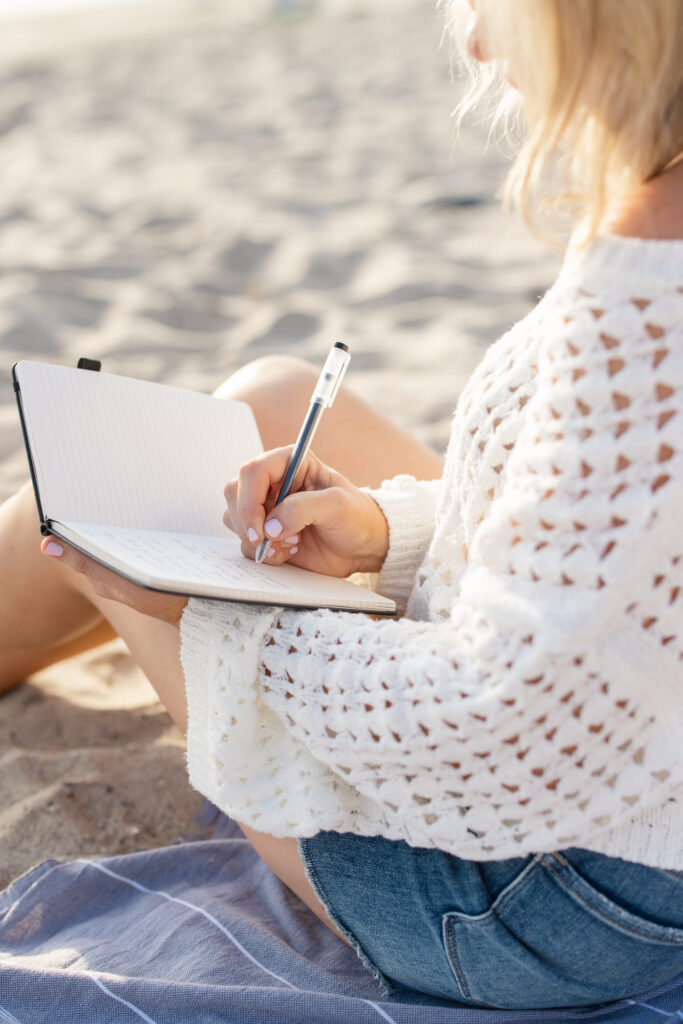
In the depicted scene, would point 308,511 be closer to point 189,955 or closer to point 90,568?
point 90,568

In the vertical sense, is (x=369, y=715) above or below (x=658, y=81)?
below

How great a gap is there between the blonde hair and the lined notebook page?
53 centimetres

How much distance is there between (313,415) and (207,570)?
0.76 ft

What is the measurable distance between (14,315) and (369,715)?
2.21 m

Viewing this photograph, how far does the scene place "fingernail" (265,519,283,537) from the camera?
1009mm

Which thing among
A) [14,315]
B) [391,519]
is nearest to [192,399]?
[391,519]

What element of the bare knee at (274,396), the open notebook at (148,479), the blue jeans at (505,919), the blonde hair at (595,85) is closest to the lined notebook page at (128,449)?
the open notebook at (148,479)

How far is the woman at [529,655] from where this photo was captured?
0.72 metres

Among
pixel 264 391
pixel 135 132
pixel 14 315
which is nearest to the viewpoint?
pixel 264 391

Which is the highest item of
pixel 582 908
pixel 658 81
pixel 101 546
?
pixel 658 81

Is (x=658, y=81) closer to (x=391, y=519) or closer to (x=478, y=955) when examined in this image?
(x=391, y=519)

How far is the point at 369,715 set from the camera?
83cm

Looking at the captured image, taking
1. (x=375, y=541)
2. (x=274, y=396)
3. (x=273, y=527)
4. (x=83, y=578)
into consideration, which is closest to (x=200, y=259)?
(x=274, y=396)

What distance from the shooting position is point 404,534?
118 centimetres
